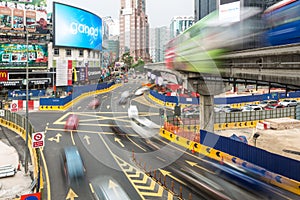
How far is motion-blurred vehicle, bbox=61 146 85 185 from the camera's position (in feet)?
74.2

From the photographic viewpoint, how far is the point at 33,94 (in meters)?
69.6

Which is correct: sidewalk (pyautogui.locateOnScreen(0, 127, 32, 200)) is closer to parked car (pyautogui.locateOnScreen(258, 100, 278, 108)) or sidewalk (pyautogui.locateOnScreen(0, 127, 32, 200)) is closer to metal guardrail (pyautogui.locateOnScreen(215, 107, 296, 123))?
metal guardrail (pyautogui.locateOnScreen(215, 107, 296, 123))

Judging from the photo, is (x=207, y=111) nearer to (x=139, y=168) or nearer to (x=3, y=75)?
(x=139, y=168)

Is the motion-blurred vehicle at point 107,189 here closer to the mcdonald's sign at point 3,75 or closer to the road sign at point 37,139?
the road sign at point 37,139

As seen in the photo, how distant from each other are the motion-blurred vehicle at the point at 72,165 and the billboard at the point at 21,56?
48.6 meters

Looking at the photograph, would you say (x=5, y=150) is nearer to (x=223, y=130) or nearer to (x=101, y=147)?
(x=101, y=147)

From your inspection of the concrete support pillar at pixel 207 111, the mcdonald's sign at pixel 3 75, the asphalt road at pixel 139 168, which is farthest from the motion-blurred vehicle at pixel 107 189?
the mcdonald's sign at pixel 3 75

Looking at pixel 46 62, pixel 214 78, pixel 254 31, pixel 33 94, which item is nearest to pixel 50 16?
pixel 46 62

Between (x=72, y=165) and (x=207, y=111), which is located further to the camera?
(x=207, y=111)

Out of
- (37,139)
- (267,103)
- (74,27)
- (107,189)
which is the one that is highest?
(74,27)

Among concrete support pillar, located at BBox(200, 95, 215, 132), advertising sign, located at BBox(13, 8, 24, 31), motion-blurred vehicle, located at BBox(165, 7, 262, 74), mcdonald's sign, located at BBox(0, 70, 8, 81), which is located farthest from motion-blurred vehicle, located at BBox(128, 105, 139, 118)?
advertising sign, located at BBox(13, 8, 24, 31)

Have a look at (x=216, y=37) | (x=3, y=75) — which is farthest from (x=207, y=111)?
(x=3, y=75)

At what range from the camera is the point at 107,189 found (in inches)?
812

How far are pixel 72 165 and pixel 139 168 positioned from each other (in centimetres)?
590
